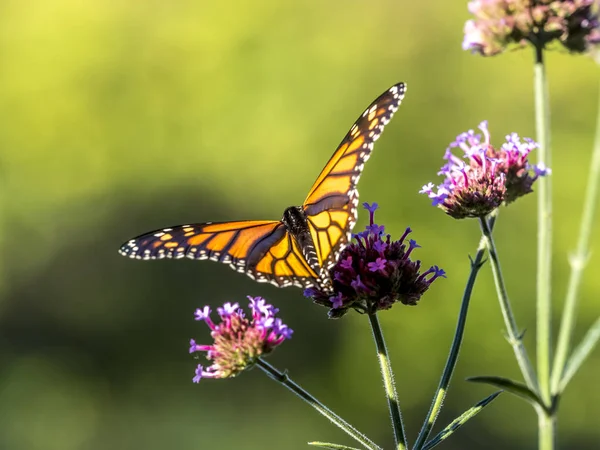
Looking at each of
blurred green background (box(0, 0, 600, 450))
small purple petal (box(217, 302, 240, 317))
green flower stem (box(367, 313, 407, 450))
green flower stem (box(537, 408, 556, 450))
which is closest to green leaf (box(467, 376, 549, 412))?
green flower stem (box(537, 408, 556, 450))

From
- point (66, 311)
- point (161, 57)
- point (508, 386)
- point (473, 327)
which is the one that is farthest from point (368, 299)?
point (161, 57)

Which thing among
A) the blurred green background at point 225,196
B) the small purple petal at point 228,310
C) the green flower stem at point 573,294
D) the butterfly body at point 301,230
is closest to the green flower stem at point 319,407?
the small purple petal at point 228,310

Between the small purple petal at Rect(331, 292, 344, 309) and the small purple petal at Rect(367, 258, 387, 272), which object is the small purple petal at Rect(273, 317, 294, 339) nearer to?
the small purple petal at Rect(331, 292, 344, 309)

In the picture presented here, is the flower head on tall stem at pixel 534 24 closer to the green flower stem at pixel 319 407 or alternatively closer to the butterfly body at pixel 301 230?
the butterfly body at pixel 301 230

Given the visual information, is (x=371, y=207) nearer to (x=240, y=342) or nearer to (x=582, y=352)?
(x=240, y=342)

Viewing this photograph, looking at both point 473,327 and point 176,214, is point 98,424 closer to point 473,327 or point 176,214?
point 176,214

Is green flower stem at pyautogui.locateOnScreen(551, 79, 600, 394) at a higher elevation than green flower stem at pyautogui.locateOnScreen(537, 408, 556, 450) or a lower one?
higher
